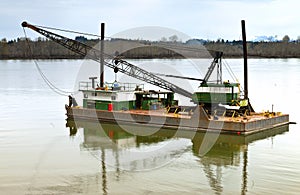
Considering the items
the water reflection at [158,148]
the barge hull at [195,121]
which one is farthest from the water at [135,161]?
the barge hull at [195,121]

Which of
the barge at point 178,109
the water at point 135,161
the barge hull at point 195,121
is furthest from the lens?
the barge at point 178,109

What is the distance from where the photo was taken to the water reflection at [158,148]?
1914 centimetres

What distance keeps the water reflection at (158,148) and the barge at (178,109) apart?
22.8 inches

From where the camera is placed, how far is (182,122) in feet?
88.6

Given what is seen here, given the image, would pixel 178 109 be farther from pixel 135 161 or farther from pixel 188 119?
pixel 135 161

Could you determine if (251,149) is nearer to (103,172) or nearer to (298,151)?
(298,151)

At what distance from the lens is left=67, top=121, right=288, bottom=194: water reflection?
754 inches

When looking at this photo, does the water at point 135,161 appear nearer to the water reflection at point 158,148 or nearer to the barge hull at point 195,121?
the water reflection at point 158,148

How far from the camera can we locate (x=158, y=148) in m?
23.3

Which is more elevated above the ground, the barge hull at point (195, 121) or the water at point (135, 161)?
the barge hull at point (195, 121)

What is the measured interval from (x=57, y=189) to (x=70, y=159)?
4657 mm

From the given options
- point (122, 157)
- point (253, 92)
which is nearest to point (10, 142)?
point (122, 157)

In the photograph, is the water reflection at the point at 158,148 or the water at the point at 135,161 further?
the water reflection at the point at 158,148

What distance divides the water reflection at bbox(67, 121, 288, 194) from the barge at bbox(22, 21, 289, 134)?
22.8 inches
